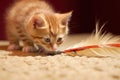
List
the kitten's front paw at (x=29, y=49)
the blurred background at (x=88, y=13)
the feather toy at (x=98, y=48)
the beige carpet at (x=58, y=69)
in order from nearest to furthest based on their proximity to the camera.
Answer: the beige carpet at (x=58, y=69) < the feather toy at (x=98, y=48) < the kitten's front paw at (x=29, y=49) < the blurred background at (x=88, y=13)

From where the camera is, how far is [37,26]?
1.43 metres

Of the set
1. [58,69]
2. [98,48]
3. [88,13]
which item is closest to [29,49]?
[98,48]

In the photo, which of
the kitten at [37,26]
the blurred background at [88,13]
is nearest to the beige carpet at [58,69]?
the kitten at [37,26]

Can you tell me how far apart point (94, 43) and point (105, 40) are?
60 mm

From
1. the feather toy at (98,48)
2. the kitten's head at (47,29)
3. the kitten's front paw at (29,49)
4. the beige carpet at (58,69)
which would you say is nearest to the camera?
the beige carpet at (58,69)

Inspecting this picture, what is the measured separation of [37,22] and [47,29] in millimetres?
64

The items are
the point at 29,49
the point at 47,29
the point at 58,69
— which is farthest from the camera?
the point at 29,49

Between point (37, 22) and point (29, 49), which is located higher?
point (37, 22)

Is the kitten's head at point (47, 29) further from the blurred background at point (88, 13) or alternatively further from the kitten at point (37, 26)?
the blurred background at point (88, 13)

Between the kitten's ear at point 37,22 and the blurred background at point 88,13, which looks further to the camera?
the blurred background at point 88,13

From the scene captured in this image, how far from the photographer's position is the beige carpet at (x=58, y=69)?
83cm

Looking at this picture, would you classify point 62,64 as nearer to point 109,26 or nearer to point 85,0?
point 109,26

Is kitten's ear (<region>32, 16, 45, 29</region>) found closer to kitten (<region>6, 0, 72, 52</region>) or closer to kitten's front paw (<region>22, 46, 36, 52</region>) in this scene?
kitten (<region>6, 0, 72, 52</region>)

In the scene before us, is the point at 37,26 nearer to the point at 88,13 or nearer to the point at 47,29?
the point at 47,29
